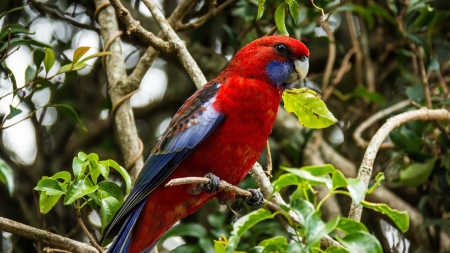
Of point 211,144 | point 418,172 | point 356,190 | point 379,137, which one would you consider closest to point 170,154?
point 211,144

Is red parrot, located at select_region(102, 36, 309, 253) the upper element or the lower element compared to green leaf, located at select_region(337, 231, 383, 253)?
lower

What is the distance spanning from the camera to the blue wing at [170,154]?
274cm

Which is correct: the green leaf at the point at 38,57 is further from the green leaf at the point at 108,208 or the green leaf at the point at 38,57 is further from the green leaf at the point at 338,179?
the green leaf at the point at 338,179

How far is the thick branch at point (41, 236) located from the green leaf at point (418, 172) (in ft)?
6.62

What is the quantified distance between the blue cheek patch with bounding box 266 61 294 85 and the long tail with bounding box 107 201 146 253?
940 mm

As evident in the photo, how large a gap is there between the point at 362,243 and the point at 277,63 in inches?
59.8

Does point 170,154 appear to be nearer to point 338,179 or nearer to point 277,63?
point 277,63

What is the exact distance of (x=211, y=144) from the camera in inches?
108

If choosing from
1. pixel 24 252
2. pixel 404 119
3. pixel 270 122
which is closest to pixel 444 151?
pixel 404 119

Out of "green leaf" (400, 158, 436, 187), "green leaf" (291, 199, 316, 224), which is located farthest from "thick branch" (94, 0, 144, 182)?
"green leaf" (291, 199, 316, 224)

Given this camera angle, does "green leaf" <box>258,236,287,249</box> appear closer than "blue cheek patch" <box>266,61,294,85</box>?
Yes

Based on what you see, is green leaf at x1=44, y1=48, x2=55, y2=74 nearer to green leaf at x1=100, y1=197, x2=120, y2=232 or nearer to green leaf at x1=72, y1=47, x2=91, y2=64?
green leaf at x1=72, y1=47, x2=91, y2=64

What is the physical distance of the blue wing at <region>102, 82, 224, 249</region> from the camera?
2.74 meters

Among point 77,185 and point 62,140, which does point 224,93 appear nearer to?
point 77,185
